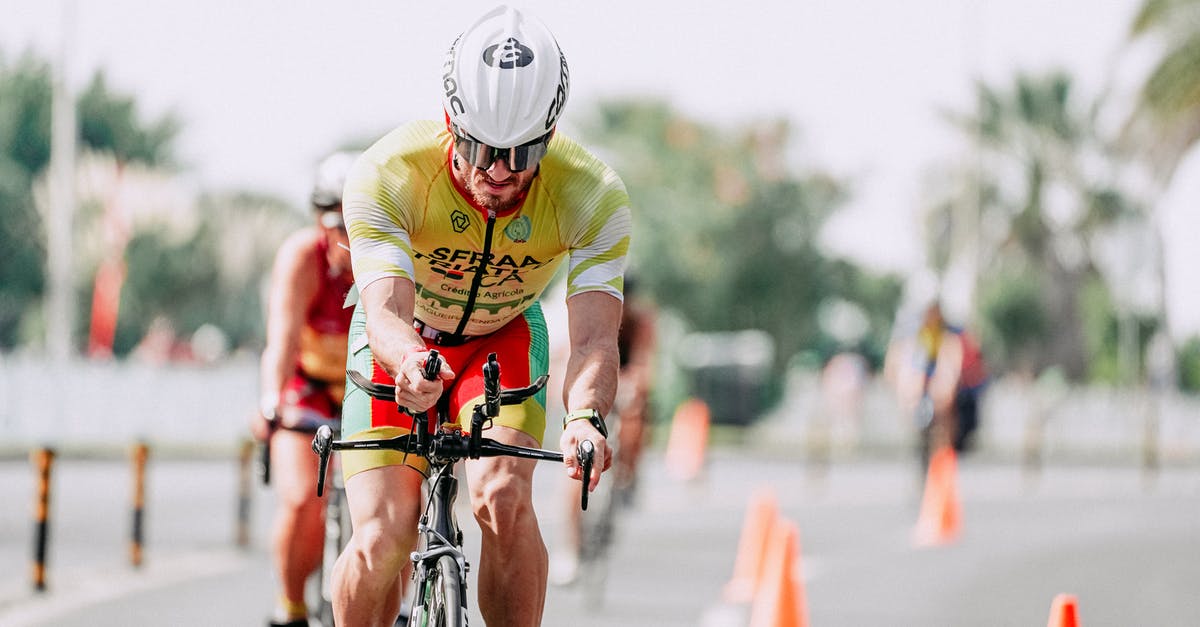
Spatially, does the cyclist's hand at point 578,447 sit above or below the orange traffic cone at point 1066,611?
above

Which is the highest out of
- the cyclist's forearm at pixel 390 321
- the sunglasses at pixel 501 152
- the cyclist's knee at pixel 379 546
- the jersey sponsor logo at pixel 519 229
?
the sunglasses at pixel 501 152

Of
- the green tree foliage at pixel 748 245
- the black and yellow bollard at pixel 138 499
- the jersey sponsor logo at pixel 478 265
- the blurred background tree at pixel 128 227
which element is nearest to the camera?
the jersey sponsor logo at pixel 478 265

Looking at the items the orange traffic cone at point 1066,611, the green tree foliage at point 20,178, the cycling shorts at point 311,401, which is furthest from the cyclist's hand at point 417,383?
the green tree foliage at point 20,178

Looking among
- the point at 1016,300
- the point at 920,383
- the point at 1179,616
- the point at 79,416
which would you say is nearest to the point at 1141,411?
the point at 1016,300

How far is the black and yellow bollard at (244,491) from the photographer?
13.1 m

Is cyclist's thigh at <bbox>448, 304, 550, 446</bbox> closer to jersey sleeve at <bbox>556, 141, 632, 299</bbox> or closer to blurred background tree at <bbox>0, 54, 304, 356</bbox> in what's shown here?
jersey sleeve at <bbox>556, 141, 632, 299</bbox>

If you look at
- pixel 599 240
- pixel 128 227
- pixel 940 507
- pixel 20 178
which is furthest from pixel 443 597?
pixel 20 178

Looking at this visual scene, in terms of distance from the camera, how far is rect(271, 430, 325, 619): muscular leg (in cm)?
693

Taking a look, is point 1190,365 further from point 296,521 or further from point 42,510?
point 296,521

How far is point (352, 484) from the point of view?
16.8ft

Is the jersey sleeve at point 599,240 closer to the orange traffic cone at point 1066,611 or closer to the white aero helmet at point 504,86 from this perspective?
the white aero helmet at point 504,86

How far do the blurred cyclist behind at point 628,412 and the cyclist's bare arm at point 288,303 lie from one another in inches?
149

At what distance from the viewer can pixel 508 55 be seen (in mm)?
4699

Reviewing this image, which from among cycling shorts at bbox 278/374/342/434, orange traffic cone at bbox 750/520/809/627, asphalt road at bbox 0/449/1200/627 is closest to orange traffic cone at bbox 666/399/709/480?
asphalt road at bbox 0/449/1200/627
